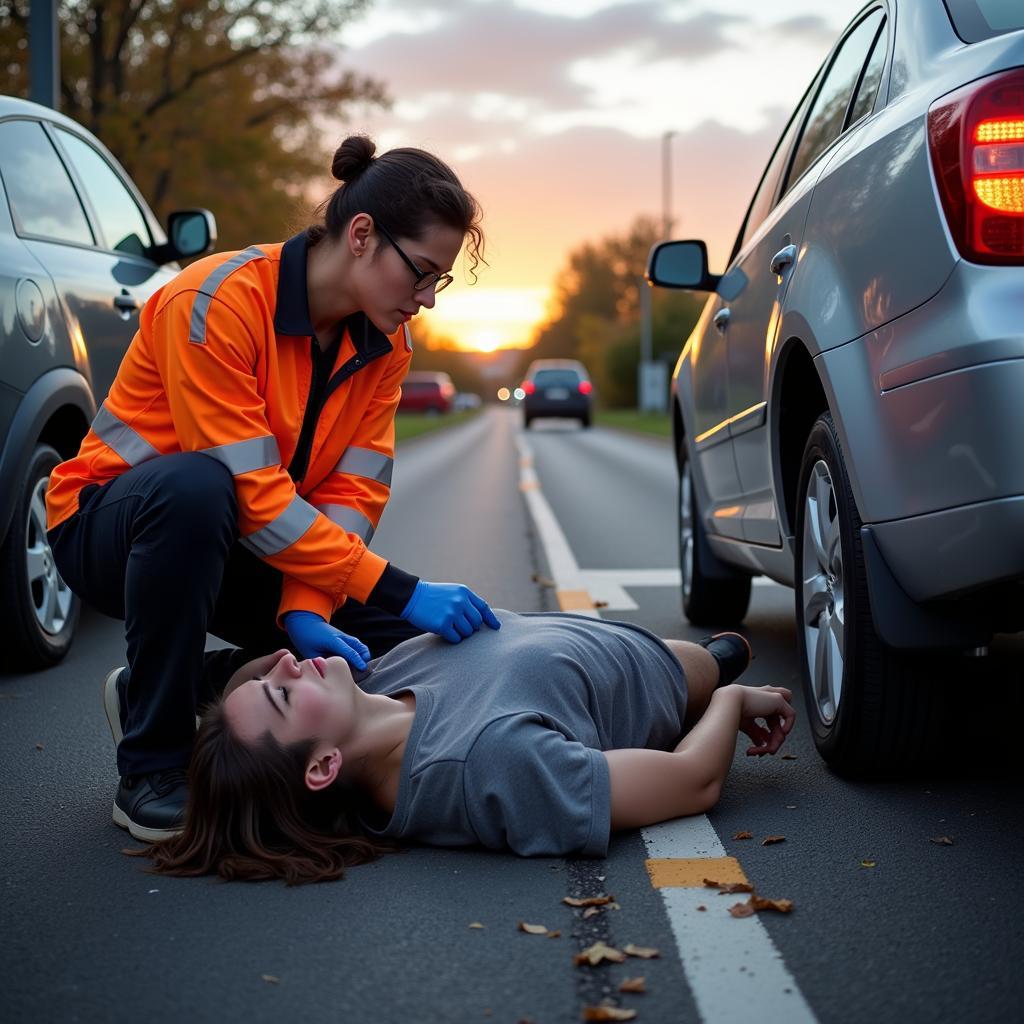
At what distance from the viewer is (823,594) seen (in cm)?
366

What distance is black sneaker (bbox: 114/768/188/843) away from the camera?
3150 mm

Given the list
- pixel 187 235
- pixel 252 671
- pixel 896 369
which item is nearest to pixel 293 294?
pixel 252 671

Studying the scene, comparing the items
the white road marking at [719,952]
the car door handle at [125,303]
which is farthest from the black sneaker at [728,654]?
the car door handle at [125,303]

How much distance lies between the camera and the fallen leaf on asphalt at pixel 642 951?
2461 millimetres

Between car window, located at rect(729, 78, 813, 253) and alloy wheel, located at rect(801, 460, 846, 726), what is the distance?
4.84ft

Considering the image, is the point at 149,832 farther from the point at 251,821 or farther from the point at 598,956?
the point at 598,956

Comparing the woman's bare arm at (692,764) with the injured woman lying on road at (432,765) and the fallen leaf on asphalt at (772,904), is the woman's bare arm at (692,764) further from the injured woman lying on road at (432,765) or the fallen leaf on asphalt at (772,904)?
the fallen leaf on asphalt at (772,904)

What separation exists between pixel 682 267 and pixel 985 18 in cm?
222

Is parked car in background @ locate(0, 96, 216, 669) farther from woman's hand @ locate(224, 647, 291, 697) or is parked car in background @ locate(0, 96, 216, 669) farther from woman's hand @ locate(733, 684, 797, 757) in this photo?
woman's hand @ locate(733, 684, 797, 757)

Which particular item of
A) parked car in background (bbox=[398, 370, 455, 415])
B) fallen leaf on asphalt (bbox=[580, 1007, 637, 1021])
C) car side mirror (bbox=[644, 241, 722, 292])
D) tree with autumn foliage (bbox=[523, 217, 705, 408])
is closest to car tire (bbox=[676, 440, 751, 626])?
car side mirror (bbox=[644, 241, 722, 292])

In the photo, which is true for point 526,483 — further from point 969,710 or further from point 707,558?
point 969,710

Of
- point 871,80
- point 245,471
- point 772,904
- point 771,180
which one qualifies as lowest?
point 772,904

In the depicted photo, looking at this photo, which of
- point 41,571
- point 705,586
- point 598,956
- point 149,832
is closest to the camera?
point 598,956

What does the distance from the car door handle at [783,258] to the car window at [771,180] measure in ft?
2.65
